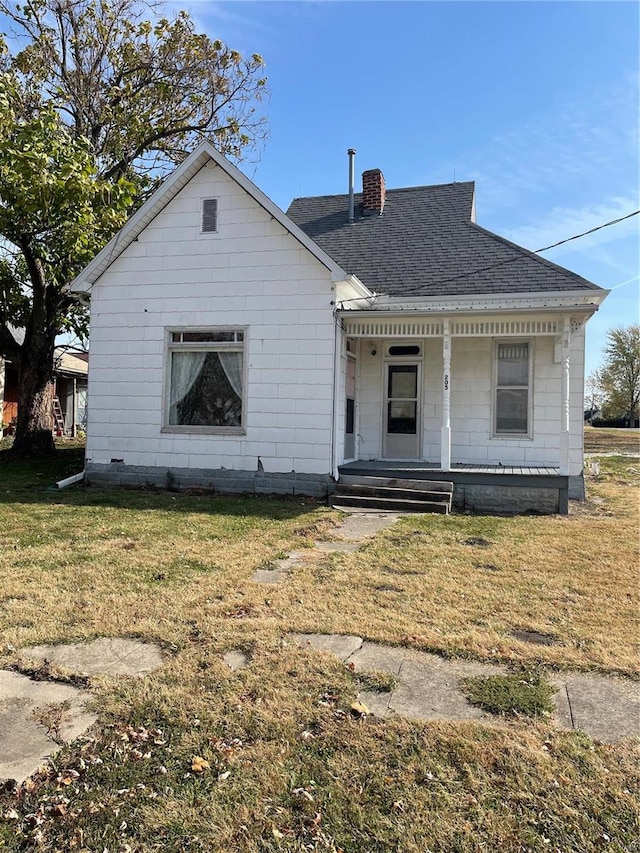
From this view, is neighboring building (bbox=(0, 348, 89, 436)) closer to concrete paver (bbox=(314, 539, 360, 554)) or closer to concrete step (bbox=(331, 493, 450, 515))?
concrete step (bbox=(331, 493, 450, 515))

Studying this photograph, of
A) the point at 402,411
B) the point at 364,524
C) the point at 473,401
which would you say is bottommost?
the point at 364,524

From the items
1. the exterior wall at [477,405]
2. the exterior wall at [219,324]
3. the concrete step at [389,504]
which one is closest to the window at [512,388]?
the exterior wall at [477,405]

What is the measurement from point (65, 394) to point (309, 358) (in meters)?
20.3

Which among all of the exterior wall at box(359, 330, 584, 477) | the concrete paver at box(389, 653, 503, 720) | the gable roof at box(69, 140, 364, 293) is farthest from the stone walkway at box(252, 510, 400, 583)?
the gable roof at box(69, 140, 364, 293)

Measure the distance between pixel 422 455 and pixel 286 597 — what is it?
7.05m

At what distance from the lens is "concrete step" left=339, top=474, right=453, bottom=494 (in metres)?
9.52

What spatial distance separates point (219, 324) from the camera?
10641 millimetres

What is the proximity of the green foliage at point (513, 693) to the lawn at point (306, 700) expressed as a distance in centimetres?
12

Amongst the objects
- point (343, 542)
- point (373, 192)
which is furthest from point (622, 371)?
point (343, 542)

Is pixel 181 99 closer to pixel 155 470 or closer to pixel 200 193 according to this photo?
pixel 200 193

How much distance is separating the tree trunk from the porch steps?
30.6 feet

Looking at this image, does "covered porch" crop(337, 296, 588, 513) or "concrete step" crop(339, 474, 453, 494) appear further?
"covered porch" crop(337, 296, 588, 513)

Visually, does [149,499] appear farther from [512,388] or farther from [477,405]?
[512,388]

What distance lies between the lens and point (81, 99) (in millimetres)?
15188
